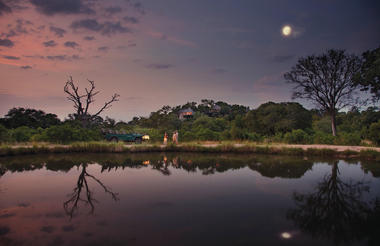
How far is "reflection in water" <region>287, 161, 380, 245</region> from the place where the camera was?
434 centimetres

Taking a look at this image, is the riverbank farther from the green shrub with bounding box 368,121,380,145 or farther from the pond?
the pond

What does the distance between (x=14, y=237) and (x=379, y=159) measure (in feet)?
48.6

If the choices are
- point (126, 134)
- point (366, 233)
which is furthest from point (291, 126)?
point (366, 233)

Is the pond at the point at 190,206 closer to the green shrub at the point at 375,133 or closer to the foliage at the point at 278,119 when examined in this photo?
the green shrub at the point at 375,133

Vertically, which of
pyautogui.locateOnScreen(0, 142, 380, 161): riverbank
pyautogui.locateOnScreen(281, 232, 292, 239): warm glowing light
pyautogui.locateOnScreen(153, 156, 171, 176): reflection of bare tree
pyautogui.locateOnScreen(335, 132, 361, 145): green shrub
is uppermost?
pyautogui.locateOnScreen(335, 132, 361, 145): green shrub

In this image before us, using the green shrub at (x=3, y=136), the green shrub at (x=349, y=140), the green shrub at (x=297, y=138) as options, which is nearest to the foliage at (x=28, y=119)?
the green shrub at (x=3, y=136)

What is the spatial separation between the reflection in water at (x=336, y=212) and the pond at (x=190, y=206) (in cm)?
2

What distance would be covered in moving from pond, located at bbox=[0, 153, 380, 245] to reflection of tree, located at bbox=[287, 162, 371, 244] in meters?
0.02

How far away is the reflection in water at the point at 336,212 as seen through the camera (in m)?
4.34

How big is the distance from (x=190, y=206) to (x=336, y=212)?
3254mm

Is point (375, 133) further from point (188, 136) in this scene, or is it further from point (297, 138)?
point (188, 136)

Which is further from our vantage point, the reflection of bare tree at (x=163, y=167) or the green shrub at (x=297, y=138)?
the green shrub at (x=297, y=138)

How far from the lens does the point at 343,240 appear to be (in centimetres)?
407

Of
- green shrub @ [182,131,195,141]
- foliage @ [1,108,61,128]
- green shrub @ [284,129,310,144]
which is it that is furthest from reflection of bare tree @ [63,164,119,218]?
foliage @ [1,108,61,128]
